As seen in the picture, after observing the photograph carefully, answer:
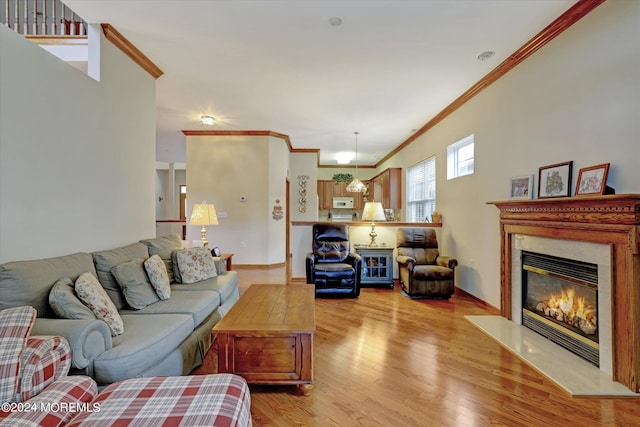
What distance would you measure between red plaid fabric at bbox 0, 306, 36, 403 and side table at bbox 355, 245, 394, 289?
379cm

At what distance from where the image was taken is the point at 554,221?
2.48 m

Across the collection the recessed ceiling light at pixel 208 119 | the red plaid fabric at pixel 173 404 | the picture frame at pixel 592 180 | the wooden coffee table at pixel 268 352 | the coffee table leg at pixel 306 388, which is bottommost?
the coffee table leg at pixel 306 388

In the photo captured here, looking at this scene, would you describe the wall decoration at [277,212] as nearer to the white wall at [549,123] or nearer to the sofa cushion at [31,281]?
the white wall at [549,123]

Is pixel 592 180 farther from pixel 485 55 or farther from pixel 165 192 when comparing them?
pixel 165 192

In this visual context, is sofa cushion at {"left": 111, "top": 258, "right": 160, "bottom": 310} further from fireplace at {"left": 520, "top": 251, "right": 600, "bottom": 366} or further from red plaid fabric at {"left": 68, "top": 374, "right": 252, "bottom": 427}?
fireplace at {"left": 520, "top": 251, "right": 600, "bottom": 366}

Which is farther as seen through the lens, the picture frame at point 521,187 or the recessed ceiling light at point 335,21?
the picture frame at point 521,187

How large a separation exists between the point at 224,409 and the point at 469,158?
Result: 14.1ft

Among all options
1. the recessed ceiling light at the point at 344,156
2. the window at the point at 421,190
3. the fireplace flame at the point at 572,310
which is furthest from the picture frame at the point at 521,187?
the recessed ceiling light at the point at 344,156

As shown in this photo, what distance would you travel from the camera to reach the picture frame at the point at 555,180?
7.98 feet

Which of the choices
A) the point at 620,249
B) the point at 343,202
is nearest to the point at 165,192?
the point at 343,202

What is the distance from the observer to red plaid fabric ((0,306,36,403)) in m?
1.12

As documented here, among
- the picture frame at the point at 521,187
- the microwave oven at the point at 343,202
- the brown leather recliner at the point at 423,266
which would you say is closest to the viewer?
the picture frame at the point at 521,187

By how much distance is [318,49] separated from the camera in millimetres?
2895

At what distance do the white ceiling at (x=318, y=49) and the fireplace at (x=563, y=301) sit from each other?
2175mm
